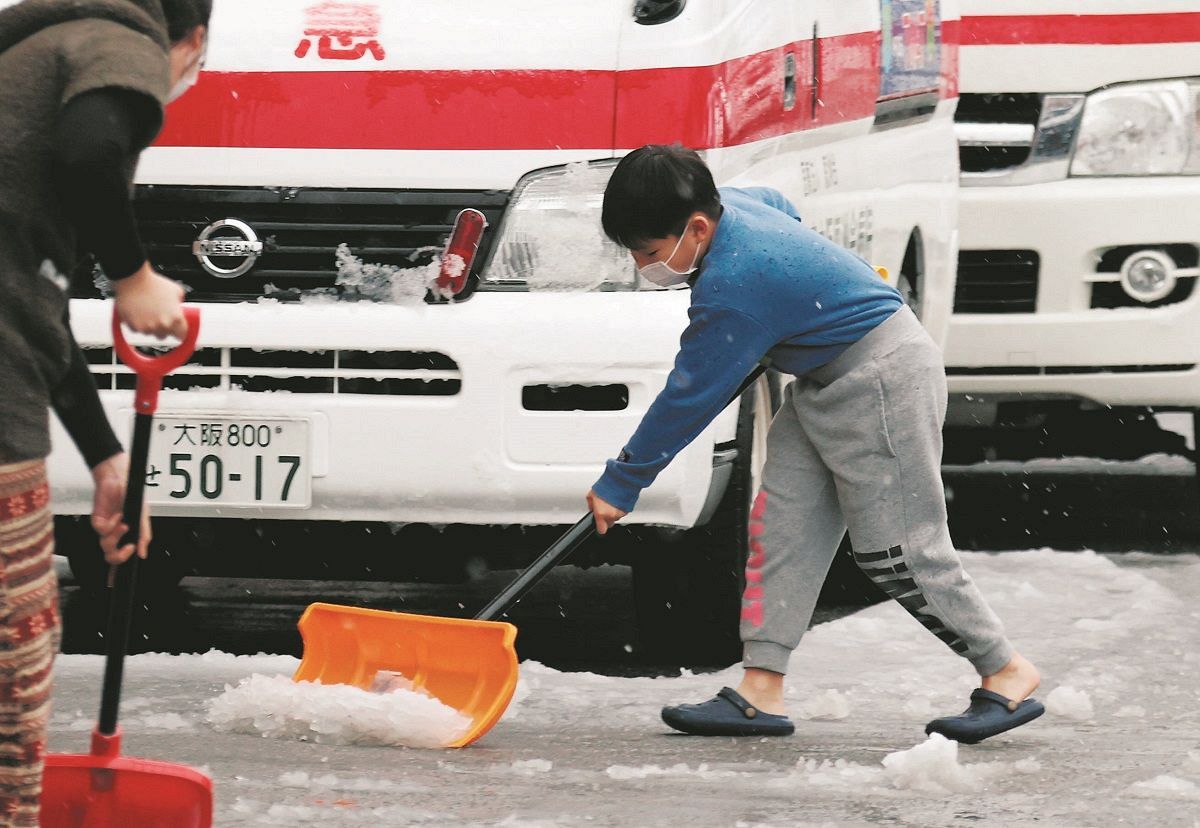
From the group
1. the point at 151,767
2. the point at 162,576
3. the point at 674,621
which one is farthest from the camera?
the point at 162,576

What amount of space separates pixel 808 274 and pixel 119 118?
1.89m

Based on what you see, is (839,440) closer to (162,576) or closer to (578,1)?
(578,1)

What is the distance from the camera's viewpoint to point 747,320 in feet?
14.0

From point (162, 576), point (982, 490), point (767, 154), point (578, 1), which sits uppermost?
point (578, 1)

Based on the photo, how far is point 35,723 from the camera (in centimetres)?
294

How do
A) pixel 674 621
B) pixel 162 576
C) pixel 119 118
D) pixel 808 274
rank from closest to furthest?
1. pixel 119 118
2. pixel 808 274
3. pixel 674 621
4. pixel 162 576

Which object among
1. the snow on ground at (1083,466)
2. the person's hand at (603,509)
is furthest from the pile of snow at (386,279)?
the snow on ground at (1083,466)

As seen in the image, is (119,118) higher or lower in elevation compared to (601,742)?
higher

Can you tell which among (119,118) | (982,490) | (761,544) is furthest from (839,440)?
(982,490)

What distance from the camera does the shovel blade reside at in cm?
443

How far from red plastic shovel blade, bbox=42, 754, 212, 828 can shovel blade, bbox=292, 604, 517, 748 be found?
1.17 meters

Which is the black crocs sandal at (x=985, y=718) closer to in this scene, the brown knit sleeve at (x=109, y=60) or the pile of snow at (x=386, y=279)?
the pile of snow at (x=386, y=279)

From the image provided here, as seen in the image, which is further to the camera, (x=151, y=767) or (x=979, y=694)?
(x=979, y=694)

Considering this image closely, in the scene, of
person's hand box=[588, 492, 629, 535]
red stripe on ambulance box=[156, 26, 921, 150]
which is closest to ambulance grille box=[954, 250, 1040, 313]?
red stripe on ambulance box=[156, 26, 921, 150]
